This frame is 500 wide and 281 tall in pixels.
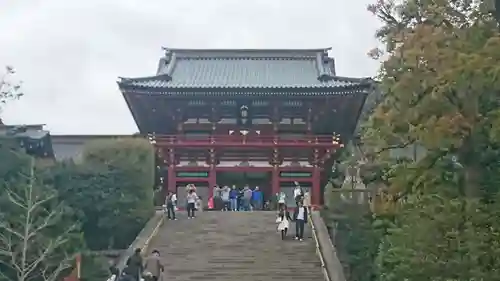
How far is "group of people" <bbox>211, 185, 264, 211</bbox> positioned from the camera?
2880cm

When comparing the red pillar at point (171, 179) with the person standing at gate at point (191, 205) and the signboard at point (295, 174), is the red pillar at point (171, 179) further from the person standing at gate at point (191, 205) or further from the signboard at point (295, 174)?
the person standing at gate at point (191, 205)

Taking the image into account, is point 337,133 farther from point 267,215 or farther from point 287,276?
point 287,276

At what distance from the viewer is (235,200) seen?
94.6 ft

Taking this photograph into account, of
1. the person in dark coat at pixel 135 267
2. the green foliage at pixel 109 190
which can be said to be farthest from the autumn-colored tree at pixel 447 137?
the green foliage at pixel 109 190

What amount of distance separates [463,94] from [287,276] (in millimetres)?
8484

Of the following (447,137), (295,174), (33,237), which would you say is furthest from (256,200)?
(447,137)

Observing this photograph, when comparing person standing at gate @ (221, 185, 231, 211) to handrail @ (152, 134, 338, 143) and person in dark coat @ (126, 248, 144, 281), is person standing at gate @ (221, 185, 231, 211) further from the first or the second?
person in dark coat @ (126, 248, 144, 281)

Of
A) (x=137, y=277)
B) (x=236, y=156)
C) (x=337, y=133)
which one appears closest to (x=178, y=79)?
(x=236, y=156)

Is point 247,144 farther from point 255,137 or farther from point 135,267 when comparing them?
point 135,267

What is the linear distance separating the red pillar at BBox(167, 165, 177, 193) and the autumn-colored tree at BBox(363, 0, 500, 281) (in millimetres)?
19542

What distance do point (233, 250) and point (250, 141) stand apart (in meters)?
11.4

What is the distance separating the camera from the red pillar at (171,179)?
32.0 metres

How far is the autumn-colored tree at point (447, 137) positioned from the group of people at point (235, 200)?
15.9 m

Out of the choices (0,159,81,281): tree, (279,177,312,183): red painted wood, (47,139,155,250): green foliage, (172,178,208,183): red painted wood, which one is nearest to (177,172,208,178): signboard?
(172,178,208,183): red painted wood
